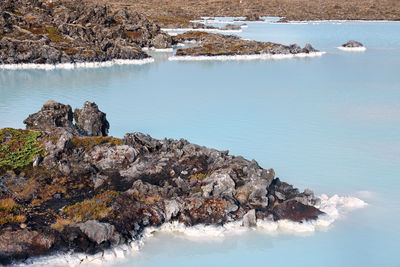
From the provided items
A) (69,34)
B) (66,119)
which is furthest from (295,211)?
(69,34)

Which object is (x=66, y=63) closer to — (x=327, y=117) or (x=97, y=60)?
(x=97, y=60)

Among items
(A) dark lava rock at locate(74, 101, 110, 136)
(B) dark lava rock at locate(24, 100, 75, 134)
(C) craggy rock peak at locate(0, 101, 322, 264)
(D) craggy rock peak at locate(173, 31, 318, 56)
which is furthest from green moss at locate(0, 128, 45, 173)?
(D) craggy rock peak at locate(173, 31, 318, 56)

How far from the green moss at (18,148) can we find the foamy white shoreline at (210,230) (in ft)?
26.6

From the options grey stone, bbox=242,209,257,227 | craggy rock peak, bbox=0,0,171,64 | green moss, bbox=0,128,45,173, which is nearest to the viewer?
grey stone, bbox=242,209,257,227

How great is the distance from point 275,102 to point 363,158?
564 inches

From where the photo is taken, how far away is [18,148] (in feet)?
71.8

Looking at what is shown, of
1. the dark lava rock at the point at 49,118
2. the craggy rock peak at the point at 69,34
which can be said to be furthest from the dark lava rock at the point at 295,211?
the craggy rock peak at the point at 69,34

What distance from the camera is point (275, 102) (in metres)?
38.7

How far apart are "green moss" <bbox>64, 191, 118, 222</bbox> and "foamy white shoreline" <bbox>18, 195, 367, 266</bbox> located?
182 cm

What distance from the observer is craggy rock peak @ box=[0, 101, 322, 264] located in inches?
604

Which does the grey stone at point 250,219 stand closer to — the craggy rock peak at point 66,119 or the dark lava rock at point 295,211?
the dark lava rock at point 295,211

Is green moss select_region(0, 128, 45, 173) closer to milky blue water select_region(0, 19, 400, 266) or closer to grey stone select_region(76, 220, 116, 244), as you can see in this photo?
grey stone select_region(76, 220, 116, 244)

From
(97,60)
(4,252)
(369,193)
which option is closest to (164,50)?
(97,60)

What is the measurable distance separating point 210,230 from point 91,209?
5.07 m
